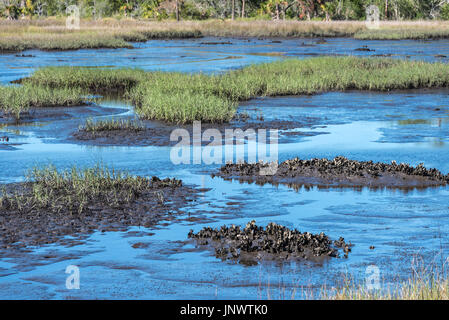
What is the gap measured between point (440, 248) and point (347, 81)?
1905 centimetres

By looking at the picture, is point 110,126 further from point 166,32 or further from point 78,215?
point 166,32

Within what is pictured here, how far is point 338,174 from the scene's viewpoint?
43.3 ft

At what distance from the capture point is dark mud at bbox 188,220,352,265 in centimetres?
888

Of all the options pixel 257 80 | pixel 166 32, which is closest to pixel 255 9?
pixel 166 32

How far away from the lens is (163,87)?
23.6m

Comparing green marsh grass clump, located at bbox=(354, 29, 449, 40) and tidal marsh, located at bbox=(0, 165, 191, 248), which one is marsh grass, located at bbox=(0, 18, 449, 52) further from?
tidal marsh, located at bbox=(0, 165, 191, 248)

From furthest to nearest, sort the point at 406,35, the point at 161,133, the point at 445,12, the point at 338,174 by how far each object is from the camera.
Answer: the point at 445,12 → the point at 406,35 → the point at 161,133 → the point at 338,174

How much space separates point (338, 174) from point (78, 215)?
4.70 metres

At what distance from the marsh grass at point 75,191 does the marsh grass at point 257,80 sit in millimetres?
8014

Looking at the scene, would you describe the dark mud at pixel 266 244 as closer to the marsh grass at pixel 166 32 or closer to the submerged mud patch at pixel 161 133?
the submerged mud patch at pixel 161 133

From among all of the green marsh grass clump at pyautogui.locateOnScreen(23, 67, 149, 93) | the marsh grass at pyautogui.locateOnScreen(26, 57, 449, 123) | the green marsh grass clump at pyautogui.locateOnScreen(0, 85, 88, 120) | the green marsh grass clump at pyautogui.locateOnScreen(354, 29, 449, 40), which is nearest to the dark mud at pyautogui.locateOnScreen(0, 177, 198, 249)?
the marsh grass at pyautogui.locateOnScreen(26, 57, 449, 123)

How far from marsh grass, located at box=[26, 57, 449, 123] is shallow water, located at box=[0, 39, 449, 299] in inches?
80.8

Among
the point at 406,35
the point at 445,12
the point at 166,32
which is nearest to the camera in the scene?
the point at 406,35

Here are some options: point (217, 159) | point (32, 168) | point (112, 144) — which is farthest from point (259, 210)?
point (112, 144)
